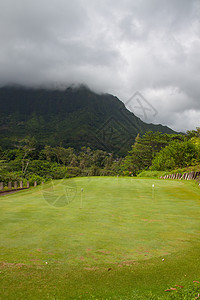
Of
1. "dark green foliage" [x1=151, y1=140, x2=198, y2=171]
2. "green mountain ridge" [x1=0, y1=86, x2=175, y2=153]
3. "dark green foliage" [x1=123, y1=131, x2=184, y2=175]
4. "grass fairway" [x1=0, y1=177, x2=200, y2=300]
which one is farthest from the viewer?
"green mountain ridge" [x1=0, y1=86, x2=175, y2=153]

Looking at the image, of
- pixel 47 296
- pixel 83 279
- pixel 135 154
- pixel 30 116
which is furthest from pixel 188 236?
pixel 30 116

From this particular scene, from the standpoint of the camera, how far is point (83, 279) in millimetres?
3191

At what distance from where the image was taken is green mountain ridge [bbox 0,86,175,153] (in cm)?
9206

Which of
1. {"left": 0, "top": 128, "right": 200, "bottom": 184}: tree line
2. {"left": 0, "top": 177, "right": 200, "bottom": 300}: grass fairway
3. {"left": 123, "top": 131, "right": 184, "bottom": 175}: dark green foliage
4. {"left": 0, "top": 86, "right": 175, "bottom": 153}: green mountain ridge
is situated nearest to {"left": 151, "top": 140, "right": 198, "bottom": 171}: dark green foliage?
{"left": 0, "top": 128, "right": 200, "bottom": 184}: tree line

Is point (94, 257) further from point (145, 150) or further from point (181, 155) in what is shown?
point (145, 150)

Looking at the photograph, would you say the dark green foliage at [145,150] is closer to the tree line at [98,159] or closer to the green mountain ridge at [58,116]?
the tree line at [98,159]

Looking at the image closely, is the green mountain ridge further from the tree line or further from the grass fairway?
the grass fairway

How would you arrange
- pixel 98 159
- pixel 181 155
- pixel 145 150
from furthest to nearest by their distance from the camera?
pixel 98 159 → pixel 145 150 → pixel 181 155

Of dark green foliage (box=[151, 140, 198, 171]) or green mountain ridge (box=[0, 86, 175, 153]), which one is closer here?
dark green foliage (box=[151, 140, 198, 171])

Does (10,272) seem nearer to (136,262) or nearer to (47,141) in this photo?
(136,262)

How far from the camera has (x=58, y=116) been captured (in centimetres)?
14538

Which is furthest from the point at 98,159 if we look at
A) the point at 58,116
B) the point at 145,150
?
the point at 58,116

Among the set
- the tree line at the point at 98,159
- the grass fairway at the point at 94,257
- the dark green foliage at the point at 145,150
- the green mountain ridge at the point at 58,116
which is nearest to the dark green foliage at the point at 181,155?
the tree line at the point at 98,159

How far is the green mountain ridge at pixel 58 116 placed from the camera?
92.1 metres
